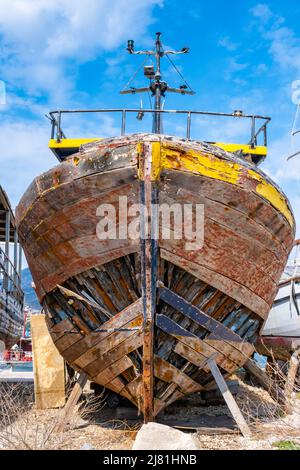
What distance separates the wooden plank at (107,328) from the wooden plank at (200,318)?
32 cm

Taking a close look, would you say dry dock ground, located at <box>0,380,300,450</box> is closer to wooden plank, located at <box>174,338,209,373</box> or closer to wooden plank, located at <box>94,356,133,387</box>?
wooden plank, located at <box>94,356,133,387</box>

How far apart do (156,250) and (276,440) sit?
2.38m

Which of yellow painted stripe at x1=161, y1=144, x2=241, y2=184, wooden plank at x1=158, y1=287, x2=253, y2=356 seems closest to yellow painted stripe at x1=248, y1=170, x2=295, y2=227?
yellow painted stripe at x1=161, y1=144, x2=241, y2=184

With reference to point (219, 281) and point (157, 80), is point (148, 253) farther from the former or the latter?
point (157, 80)

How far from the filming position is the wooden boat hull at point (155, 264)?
4.90 m

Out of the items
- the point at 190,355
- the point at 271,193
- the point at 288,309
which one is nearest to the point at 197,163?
the point at 271,193

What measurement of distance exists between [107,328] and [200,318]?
40.4 inches

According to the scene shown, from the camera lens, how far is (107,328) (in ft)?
17.1

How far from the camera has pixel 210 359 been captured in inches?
208

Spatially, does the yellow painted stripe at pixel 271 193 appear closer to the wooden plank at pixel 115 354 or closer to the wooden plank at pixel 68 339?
the wooden plank at pixel 115 354

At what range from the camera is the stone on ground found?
14.3 ft

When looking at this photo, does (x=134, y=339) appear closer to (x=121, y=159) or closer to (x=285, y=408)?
(x=121, y=159)

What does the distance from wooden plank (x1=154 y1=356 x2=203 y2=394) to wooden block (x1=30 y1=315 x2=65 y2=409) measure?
8.69 ft
